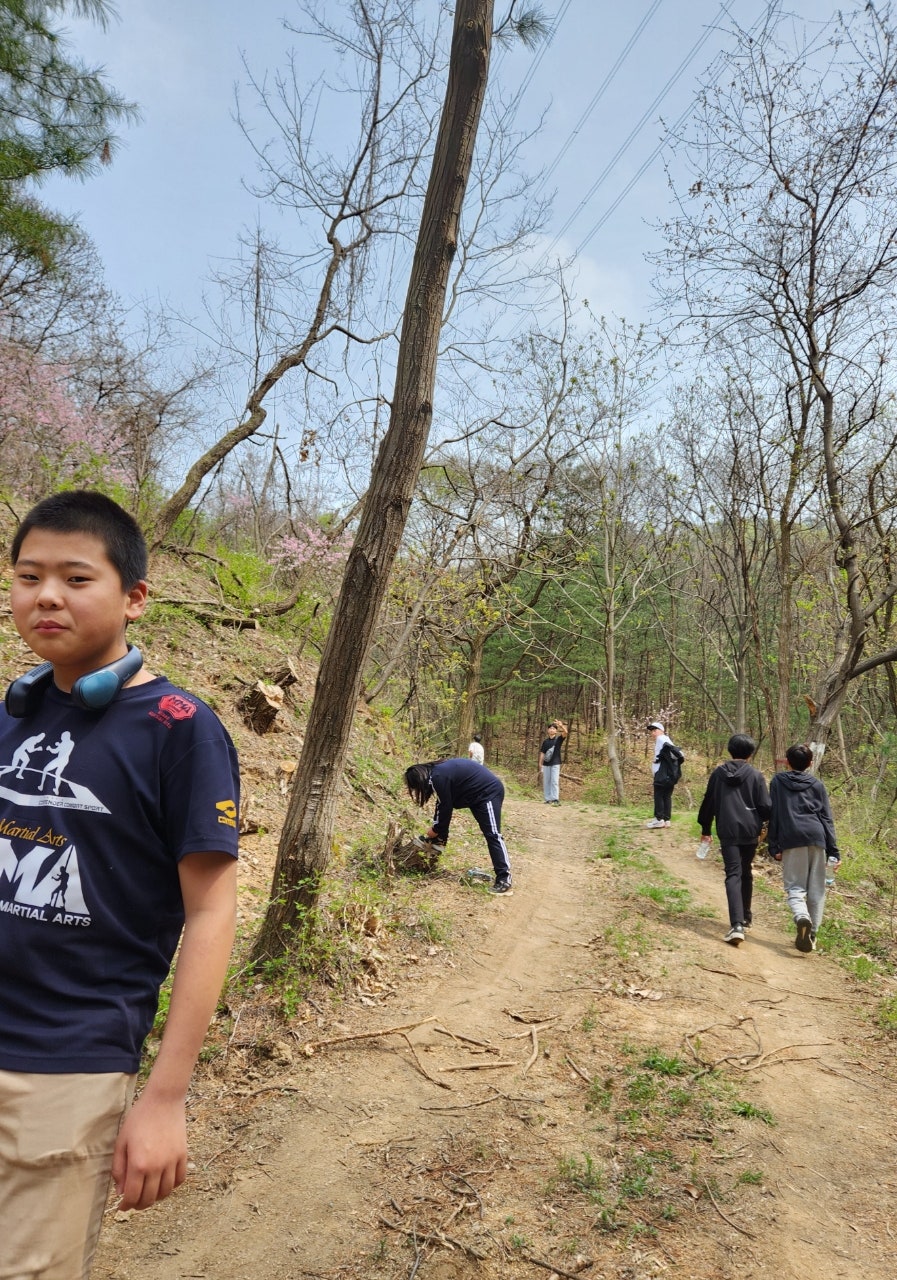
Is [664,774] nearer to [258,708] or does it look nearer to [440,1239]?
[258,708]

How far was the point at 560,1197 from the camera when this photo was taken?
9.75 feet

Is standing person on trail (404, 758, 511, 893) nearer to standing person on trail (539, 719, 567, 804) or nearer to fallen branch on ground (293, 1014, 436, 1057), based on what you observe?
fallen branch on ground (293, 1014, 436, 1057)

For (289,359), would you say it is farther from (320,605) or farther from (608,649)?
(608,649)

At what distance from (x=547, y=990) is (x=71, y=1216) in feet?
14.8

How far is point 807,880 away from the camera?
6773 millimetres

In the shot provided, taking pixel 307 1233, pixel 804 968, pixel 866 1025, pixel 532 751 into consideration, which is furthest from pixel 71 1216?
pixel 532 751

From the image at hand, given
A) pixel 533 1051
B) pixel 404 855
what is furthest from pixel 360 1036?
pixel 404 855

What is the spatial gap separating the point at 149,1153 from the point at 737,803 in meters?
6.73

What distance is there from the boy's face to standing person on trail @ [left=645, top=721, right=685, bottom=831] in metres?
12.2

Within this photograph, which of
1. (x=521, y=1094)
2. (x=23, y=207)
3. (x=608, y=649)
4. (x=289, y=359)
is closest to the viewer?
(x=521, y=1094)

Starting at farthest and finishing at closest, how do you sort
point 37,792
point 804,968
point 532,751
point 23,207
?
point 532,751 → point 23,207 → point 804,968 → point 37,792

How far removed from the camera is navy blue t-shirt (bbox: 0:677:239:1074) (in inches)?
51.2

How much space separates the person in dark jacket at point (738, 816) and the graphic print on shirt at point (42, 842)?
6329 mm

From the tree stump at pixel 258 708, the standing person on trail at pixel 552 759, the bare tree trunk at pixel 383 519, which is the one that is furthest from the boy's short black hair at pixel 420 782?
the standing person on trail at pixel 552 759
